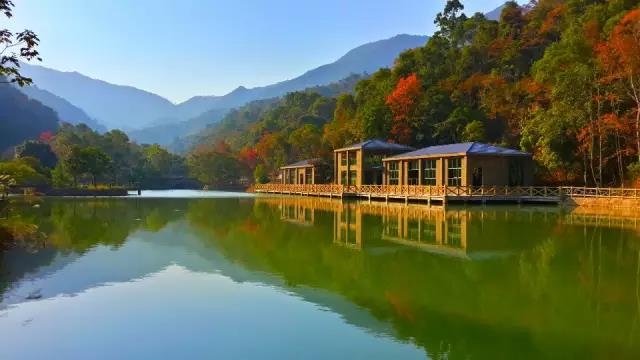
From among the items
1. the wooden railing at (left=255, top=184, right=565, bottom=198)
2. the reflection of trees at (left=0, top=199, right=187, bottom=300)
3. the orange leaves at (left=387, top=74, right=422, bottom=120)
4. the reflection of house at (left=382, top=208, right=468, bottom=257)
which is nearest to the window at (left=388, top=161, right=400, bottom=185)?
the wooden railing at (left=255, top=184, right=565, bottom=198)

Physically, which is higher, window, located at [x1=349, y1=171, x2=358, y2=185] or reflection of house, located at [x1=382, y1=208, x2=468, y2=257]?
window, located at [x1=349, y1=171, x2=358, y2=185]

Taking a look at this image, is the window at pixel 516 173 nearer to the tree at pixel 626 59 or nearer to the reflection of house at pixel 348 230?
the tree at pixel 626 59

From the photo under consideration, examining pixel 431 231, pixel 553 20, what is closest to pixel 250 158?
pixel 553 20

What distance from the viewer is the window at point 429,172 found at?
39500mm

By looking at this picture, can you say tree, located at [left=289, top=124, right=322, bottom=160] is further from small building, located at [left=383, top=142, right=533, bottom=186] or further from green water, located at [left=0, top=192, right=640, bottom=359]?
green water, located at [left=0, top=192, right=640, bottom=359]

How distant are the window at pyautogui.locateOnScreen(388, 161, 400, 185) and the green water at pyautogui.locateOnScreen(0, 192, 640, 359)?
24659mm

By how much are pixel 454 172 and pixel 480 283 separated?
88.5ft

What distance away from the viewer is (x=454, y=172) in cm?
3738

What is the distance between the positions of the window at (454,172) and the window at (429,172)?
175 centimetres

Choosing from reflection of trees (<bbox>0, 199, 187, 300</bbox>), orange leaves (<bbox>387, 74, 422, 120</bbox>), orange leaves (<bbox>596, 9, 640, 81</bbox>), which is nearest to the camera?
reflection of trees (<bbox>0, 199, 187, 300</bbox>)

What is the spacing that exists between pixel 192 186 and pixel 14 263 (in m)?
93.9

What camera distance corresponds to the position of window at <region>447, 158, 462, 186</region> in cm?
3672

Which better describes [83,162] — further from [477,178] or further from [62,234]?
[477,178]

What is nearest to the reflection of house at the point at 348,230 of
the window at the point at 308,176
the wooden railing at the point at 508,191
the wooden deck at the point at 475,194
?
the wooden deck at the point at 475,194
